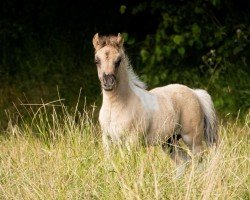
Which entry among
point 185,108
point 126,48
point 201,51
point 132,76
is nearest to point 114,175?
point 132,76

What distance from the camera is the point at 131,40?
35.5ft

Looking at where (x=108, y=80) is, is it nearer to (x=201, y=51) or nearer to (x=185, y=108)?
(x=185, y=108)

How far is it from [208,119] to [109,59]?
5.23 ft

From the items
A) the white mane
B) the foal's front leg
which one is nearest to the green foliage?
the white mane

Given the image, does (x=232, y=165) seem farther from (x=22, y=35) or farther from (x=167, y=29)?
(x=22, y=35)

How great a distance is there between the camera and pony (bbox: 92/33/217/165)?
6.68m

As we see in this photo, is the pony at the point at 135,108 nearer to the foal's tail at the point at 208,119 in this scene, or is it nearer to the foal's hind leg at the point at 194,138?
the foal's hind leg at the point at 194,138

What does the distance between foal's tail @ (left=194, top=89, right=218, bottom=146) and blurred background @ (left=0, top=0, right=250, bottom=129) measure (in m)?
2.28

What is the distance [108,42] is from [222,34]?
4589 millimetres

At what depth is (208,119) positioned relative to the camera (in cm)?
786

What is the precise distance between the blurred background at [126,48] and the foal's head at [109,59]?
10.4 ft

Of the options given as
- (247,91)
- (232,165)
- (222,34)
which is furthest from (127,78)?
(222,34)

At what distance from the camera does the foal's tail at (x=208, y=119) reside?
7828 millimetres

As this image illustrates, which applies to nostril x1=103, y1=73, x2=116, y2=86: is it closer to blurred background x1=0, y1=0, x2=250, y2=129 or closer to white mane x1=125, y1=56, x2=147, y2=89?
white mane x1=125, y1=56, x2=147, y2=89
